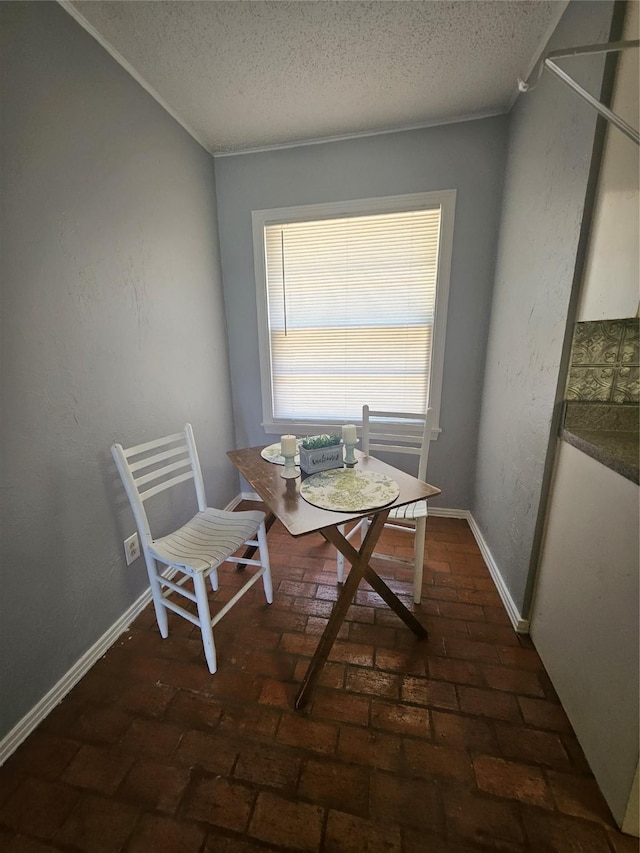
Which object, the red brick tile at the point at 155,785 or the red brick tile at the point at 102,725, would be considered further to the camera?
the red brick tile at the point at 102,725

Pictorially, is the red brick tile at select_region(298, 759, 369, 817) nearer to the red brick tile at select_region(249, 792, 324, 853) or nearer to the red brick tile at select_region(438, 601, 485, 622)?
the red brick tile at select_region(249, 792, 324, 853)

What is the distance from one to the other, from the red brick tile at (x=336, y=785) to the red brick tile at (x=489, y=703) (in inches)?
18.1

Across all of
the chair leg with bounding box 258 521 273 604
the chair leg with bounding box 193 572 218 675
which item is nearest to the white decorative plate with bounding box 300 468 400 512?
the chair leg with bounding box 258 521 273 604

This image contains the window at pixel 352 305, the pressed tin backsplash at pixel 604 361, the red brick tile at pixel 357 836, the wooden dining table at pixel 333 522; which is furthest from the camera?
the window at pixel 352 305

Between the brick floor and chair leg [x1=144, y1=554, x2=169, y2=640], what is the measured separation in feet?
0.22

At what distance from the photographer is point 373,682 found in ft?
4.26

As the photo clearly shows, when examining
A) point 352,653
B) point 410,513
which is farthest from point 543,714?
point 410,513

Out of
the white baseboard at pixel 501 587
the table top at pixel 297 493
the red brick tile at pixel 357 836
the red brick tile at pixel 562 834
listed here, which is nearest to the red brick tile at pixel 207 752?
the red brick tile at pixel 357 836

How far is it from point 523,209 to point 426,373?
104 cm

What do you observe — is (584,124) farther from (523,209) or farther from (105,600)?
(105,600)

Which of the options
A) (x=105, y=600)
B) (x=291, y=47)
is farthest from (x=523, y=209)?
(x=105, y=600)

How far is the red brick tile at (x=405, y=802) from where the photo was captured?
93 centimetres

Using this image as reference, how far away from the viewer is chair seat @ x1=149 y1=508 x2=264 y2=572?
4.34 feet

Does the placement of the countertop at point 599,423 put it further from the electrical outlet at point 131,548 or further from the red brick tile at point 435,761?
the electrical outlet at point 131,548
